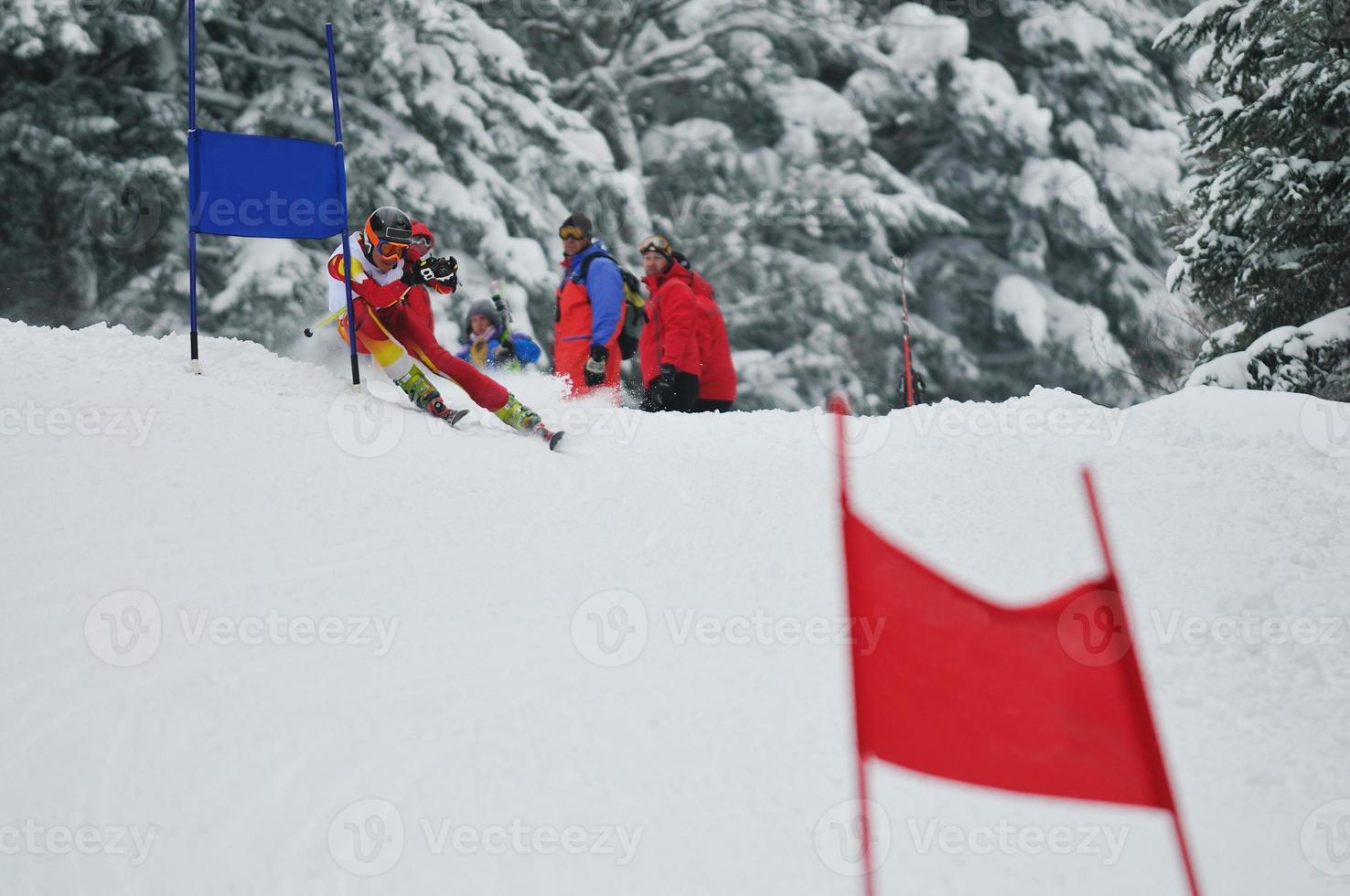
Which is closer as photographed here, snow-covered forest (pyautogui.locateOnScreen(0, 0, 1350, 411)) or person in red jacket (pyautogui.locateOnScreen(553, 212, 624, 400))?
person in red jacket (pyautogui.locateOnScreen(553, 212, 624, 400))

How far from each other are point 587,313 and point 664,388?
2.69 feet

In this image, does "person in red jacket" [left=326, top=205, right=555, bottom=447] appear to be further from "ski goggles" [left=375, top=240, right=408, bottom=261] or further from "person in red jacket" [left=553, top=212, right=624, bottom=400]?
"person in red jacket" [left=553, top=212, right=624, bottom=400]

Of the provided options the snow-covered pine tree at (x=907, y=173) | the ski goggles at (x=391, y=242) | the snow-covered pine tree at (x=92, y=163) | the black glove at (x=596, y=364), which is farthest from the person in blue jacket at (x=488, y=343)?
the snow-covered pine tree at (x=907, y=173)

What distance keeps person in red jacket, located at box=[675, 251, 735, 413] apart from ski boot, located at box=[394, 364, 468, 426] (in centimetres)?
230

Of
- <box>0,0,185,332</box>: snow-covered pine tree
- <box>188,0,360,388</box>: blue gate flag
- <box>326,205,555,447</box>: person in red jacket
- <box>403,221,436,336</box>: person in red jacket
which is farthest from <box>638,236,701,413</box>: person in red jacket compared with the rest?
<box>0,0,185,332</box>: snow-covered pine tree

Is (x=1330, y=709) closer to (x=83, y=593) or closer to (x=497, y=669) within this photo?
(x=497, y=669)

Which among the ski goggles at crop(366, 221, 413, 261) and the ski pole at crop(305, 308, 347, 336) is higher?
the ski goggles at crop(366, 221, 413, 261)

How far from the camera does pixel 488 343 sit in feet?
33.0

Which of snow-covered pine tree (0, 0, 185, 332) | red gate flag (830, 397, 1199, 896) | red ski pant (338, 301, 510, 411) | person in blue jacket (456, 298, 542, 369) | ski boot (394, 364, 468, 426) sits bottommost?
red gate flag (830, 397, 1199, 896)

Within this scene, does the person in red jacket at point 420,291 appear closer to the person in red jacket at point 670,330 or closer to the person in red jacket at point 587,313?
the person in red jacket at point 587,313

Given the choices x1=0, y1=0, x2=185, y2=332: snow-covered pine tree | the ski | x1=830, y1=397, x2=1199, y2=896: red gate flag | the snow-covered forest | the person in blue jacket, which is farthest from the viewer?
the snow-covered forest

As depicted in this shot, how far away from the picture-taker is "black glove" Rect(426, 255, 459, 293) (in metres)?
6.64

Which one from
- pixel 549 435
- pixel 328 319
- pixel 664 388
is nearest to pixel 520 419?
pixel 549 435

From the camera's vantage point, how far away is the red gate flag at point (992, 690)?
6.95 feet
